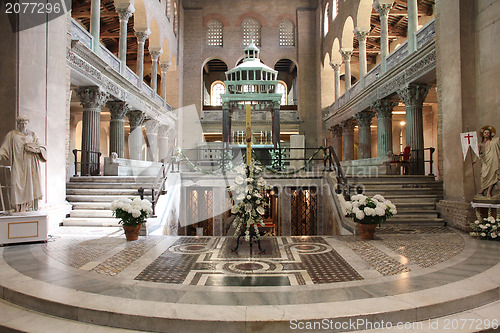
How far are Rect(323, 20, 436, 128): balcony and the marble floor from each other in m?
7.62

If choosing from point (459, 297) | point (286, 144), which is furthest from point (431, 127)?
point (459, 297)

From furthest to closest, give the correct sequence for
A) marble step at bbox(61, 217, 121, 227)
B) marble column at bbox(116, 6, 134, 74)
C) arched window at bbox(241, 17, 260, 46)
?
arched window at bbox(241, 17, 260, 46) < marble column at bbox(116, 6, 134, 74) < marble step at bbox(61, 217, 121, 227)

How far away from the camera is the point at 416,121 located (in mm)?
13648

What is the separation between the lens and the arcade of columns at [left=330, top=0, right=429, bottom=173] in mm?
13562

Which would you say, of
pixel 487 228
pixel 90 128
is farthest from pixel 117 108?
pixel 487 228

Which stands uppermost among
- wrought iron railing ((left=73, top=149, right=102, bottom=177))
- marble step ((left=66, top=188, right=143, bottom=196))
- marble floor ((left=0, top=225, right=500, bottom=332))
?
wrought iron railing ((left=73, top=149, right=102, bottom=177))

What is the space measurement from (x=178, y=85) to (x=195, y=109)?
2.26 m

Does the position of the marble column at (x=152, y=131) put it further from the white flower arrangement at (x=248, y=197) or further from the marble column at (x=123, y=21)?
the white flower arrangement at (x=248, y=197)

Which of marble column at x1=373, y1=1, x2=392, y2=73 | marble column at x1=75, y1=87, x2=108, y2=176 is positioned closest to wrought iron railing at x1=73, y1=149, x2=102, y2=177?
marble column at x1=75, y1=87, x2=108, y2=176

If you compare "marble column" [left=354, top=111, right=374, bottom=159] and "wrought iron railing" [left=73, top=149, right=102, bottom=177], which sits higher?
"marble column" [left=354, top=111, right=374, bottom=159]

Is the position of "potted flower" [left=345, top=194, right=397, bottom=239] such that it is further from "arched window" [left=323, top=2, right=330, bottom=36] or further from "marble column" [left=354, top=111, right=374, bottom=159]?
"arched window" [left=323, top=2, right=330, bottom=36]

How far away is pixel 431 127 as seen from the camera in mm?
21406

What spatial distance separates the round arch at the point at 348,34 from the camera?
20183 millimetres

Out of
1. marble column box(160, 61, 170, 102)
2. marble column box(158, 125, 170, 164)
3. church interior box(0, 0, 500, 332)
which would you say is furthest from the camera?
marble column box(158, 125, 170, 164)
